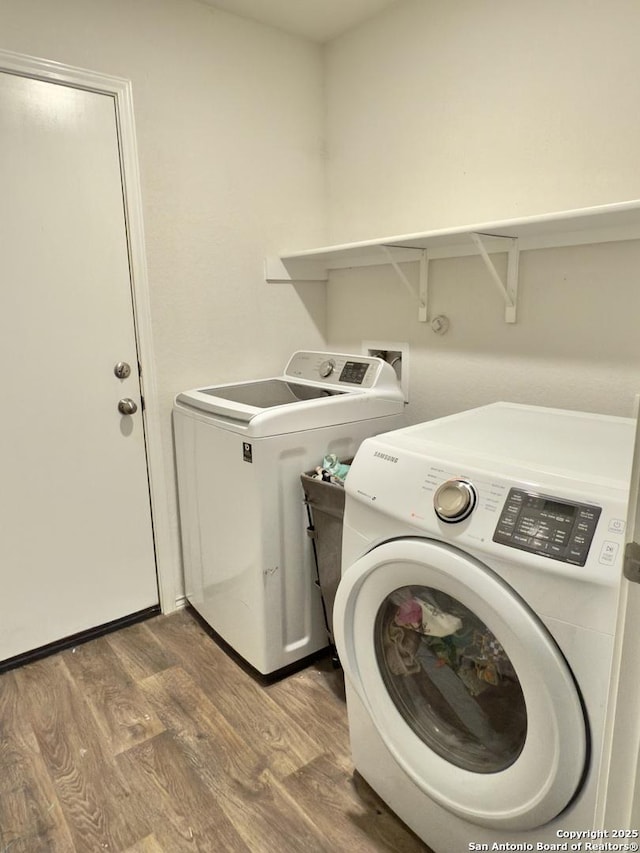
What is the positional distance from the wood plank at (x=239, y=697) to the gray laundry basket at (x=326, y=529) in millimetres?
350

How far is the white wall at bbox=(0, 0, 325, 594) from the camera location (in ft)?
5.89

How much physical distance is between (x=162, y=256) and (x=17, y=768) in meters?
1.71

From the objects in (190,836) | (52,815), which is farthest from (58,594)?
(190,836)

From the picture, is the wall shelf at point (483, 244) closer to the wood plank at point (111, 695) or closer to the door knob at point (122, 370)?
the door knob at point (122, 370)

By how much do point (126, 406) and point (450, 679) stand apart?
1.46m

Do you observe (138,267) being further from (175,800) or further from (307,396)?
(175,800)

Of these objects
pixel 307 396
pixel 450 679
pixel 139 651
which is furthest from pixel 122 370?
pixel 450 679

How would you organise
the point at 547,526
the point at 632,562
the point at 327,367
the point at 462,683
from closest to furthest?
the point at 632,562 → the point at 547,526 → the point at 462,683 → the point at 327,367

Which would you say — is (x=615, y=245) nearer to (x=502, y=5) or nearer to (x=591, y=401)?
(x=591, y=401)

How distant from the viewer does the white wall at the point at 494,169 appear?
1496 millimetres

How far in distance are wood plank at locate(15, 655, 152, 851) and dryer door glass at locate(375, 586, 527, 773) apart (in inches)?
29.9

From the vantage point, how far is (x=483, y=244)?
5.78ft

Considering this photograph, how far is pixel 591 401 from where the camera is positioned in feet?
5.25

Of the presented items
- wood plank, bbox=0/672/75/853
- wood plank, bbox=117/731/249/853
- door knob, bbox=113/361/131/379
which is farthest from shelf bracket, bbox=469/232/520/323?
wood plank, bbox=0/672/75/853
